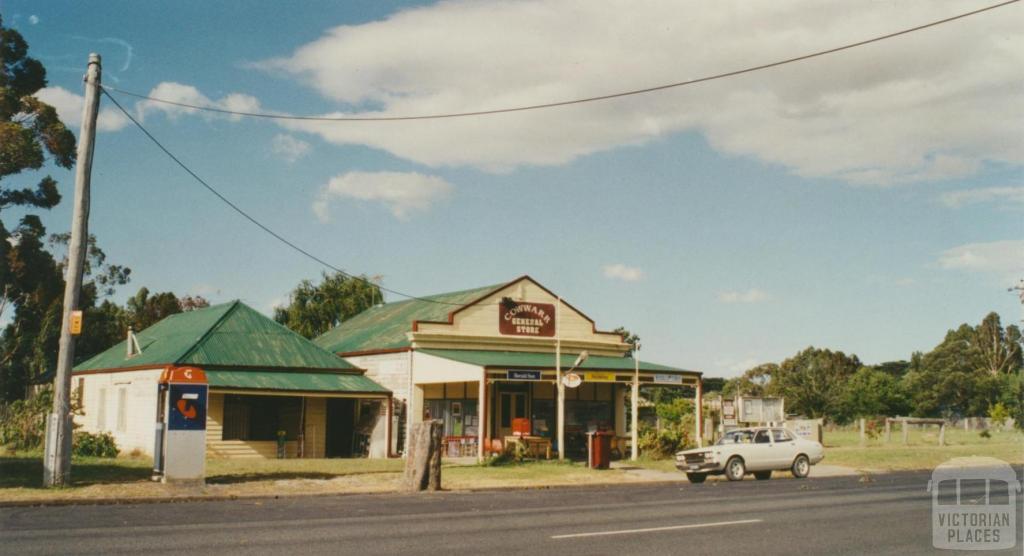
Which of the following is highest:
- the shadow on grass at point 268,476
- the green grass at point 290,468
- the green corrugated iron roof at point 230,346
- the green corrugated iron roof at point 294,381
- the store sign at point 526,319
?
the store sign at point 526,319

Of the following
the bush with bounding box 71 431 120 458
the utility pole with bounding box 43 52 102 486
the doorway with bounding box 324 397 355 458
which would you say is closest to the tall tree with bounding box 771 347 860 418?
the doorway with bounding box 324 397 355 458

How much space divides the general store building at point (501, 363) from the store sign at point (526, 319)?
0.04 metres

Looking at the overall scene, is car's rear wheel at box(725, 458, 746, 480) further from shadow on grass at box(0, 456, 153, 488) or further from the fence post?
shadow on grass at box(0, 456, 153, 488)

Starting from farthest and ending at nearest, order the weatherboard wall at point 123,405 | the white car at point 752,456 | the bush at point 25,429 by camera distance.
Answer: the bush at point 25,429 < the weatherboard wall at point 123,405 < the white car at point 752,456

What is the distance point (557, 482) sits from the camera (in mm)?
23922

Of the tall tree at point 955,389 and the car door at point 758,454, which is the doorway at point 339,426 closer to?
the car door at point 758,454

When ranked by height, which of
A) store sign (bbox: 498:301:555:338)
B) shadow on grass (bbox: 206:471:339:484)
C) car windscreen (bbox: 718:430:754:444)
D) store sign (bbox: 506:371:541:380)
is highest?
store sign (bbox: 498:301:555:338)

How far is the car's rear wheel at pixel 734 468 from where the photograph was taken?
24873 mm

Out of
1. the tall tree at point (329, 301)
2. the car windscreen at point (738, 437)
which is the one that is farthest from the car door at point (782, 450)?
the tall tree at point (329, 301)

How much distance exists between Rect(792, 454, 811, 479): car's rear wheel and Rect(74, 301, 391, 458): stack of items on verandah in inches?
578

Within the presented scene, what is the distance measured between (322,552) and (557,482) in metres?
13.7

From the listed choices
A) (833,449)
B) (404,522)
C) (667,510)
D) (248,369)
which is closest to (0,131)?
(248,369)

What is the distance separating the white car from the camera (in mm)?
24812

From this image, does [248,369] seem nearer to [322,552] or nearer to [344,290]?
[322,552]
